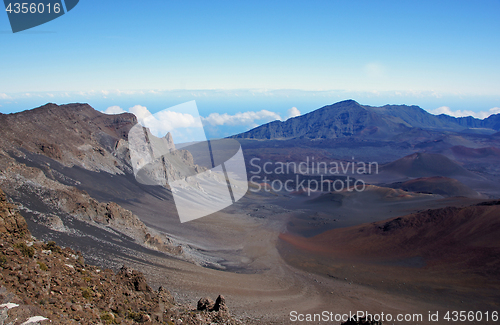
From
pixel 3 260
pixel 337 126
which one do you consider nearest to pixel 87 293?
pixel 3 260

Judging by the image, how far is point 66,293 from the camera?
7289mm

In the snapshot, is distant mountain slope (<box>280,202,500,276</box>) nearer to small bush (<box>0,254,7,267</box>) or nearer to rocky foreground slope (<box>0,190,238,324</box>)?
rocky foreground slope (<box>0,190,238,324</box>)

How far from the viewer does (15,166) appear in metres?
20.3

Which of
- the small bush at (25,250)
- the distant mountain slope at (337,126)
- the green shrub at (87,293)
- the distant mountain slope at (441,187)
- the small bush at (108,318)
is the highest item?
the distant mountain slope at (337,126)

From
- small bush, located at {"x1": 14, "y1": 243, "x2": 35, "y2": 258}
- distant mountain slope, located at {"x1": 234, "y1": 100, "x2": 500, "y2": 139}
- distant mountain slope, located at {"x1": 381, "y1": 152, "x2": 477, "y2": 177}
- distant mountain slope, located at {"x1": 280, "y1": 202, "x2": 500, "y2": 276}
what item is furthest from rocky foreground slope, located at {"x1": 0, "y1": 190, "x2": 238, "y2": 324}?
Result: distant mountain slope, located at {"x1": 234, "y1": 100, "x2": 500, "y2": 139}

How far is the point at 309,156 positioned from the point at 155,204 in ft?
301

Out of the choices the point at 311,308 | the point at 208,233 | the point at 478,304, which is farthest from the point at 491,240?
the point at 208,233

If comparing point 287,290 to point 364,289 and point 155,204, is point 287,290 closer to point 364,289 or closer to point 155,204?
point 364,289

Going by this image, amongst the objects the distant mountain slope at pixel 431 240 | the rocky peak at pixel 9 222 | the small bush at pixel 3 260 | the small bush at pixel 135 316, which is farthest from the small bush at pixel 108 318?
the distant mountain slope at pixel 431 240

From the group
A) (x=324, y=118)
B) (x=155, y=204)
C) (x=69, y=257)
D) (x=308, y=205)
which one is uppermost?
(x=324, y=118)

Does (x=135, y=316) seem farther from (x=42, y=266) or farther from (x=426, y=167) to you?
(x=426, y=167)

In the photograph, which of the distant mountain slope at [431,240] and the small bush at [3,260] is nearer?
the small bush at [3,260]

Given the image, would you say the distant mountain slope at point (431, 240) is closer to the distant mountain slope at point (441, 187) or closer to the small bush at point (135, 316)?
the small bush at point (135, 316)

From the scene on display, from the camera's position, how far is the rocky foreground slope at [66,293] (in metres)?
6.07
